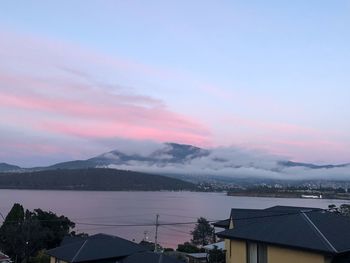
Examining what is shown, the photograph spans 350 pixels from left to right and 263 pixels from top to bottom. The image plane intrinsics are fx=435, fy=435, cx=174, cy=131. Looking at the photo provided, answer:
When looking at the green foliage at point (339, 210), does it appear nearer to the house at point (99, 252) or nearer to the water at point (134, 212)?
the house at point (99, 252)

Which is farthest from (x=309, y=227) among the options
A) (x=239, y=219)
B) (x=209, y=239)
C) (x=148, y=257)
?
(x=209, y=239)

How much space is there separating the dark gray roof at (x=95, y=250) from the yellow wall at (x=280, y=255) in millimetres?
8630

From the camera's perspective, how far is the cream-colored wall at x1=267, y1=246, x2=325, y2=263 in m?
9.44

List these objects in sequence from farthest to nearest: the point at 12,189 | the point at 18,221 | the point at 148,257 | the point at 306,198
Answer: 1. the point at 12,189
2. the point at 306,198
3. the point at 18,221
4. the point at 148,257

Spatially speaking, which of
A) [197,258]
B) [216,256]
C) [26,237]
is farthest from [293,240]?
[26,237]

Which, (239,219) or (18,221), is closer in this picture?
(239,219)

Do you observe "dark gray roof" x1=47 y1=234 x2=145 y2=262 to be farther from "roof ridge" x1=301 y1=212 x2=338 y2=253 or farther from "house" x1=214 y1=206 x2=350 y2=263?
"roof ridge" x1=301 y1=212 x2=338 y2=253

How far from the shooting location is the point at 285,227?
1062cm

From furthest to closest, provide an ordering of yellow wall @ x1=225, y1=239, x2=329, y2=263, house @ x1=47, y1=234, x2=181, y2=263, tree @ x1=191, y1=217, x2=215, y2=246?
tree @ x1=191, y1=217, x2=215, y2=246, house @ x1=47, y1=234, x2=181, y2=263, yellow wall @ x1=225, y1=239, x2=329, y2=263

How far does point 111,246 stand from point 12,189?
18596 cm

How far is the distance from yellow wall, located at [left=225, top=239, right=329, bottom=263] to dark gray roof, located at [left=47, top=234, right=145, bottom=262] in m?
8.63

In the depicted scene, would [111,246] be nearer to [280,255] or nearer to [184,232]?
[280,255]

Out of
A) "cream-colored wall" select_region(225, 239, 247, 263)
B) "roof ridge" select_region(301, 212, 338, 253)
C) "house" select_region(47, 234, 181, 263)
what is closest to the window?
Answer: "cream-colored wall" select_region(225, 239, 247, 263)

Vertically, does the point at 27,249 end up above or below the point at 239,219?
below
